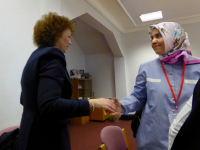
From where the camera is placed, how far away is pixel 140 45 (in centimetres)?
539

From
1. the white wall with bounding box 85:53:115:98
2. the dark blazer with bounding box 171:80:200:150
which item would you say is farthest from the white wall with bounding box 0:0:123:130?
the white wall with bounding box 85:53:115:98

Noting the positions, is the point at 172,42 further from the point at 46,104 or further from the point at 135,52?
the point at 135,52

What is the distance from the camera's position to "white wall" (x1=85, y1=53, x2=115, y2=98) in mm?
5942

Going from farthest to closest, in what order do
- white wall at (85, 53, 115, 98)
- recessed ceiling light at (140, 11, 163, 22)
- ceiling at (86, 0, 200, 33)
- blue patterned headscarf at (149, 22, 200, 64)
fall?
white wall at (85, 53, 115, 98) → recessed ceiling light at (140, 11, 163, 22) → ceiling at (86, 0, 200, 33) → blue patterned headscarf at (149, 22, 200, 64)

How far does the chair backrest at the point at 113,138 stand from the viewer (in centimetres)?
135

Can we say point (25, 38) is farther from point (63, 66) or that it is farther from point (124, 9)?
point (124, 9)

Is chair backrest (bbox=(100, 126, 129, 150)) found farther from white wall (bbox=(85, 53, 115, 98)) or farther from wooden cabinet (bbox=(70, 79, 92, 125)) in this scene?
white wall (bbox=(85, 53, 115, 98))

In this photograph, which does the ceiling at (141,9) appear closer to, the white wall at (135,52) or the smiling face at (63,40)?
the white wall at (135,52)

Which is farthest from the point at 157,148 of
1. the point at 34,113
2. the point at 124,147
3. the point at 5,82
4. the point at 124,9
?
the point at 124,9

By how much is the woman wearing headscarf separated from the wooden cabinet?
12.6ft

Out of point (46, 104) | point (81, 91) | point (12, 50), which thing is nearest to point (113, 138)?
A: point (46, 104)

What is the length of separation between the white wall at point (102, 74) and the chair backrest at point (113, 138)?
4.36 meters

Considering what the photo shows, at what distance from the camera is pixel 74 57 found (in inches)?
227

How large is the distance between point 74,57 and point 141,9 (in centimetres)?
290
